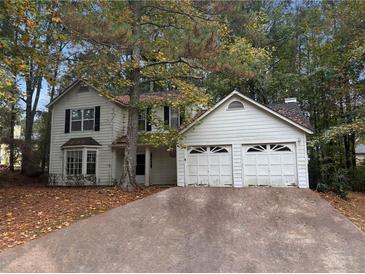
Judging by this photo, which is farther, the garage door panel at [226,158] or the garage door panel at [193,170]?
the garage door panel at [193,170]

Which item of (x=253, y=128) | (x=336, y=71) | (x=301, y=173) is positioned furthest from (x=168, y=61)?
(x=336, y=71)

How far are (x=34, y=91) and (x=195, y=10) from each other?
54.4 feet

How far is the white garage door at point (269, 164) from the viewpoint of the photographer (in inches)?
577

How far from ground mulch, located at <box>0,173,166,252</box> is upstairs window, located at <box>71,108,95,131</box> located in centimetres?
681

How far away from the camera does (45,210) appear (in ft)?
34.3

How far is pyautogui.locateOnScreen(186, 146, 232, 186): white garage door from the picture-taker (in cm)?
1555

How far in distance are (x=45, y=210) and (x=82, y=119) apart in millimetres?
10039

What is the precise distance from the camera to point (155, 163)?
19.6m

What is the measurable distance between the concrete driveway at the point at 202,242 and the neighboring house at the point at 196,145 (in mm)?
3484

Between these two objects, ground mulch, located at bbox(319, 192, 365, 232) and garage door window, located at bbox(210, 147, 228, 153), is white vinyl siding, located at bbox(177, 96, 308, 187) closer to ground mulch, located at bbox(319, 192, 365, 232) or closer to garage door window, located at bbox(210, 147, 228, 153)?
garage door window, located at bbox(210, 147, 228, 153)

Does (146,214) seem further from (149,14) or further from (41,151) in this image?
(41,151)

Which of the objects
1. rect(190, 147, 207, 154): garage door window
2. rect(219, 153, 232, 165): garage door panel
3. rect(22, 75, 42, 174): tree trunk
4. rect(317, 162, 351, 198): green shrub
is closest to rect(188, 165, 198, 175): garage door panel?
rect(190, 147, 207, 154): garage door window

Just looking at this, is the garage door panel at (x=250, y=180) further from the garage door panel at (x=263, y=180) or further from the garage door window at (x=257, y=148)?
the garage door window at (x=257, y=148)

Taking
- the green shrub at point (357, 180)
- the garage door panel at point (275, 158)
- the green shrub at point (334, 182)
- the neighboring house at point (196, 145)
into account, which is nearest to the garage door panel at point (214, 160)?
the neighboring house at point (196, 145)
